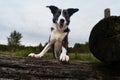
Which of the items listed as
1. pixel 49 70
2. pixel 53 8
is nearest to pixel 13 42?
pixel 53 8

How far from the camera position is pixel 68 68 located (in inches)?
218

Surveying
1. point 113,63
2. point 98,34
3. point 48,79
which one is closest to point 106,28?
point 98,34

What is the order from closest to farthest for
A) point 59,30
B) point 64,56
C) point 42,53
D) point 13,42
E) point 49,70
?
1. point 49,70
2. point 64,56
3. point 42,53
4. point 59,30
5. point 13,42

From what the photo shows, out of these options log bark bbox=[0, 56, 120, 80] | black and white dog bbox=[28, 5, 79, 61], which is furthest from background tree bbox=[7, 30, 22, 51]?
log bark bbox=[0, 56, 120, 80]

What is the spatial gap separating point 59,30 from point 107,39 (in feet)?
4.86

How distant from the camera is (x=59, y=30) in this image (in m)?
6.58

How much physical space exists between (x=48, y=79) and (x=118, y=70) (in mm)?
1161

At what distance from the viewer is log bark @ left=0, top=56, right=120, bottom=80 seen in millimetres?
5301

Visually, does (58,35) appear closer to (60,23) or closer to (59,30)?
(59,30)

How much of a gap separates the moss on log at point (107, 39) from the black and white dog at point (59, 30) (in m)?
1.16

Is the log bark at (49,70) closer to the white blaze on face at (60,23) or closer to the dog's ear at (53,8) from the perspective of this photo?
the white blaze on face at (60,23)

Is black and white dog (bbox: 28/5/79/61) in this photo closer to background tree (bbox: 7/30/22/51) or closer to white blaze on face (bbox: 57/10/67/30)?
white blaze on face (bbox: 57/10/67/30)

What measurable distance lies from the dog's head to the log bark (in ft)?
3.24

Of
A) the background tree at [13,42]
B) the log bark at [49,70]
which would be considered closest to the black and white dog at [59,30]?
the log bark at [49,70]
